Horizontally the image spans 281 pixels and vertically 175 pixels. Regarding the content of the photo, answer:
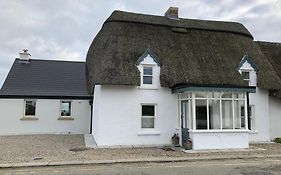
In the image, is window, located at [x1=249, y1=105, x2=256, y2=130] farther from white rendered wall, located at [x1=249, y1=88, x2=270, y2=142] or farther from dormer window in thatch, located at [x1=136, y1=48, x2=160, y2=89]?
dormer window in thatch, located at [x1=136, y1=48, x2=160, y2=89]

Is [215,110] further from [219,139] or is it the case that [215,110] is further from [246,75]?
[246,75]

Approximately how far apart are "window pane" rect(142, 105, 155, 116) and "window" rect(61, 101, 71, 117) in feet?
31.3

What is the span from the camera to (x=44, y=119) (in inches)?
940

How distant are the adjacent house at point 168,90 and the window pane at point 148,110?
0.04 metres

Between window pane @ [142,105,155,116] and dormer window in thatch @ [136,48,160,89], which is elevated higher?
dormer window in thatch @ [136,48,160,89]

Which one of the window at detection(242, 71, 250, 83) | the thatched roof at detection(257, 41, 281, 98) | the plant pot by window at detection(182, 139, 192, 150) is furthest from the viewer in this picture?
the thatched roof at detection(257, 41, 281, 98)

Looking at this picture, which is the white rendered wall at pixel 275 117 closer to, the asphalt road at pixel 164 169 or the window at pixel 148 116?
the window at pixel 148 116

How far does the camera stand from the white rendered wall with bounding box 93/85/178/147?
16781mm

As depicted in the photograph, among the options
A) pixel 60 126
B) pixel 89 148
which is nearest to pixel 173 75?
pixel 89 148

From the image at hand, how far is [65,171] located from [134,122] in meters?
7.57

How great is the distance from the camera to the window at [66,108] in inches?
966

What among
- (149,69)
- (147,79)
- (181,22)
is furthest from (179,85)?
(181,22)

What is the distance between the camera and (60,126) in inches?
950

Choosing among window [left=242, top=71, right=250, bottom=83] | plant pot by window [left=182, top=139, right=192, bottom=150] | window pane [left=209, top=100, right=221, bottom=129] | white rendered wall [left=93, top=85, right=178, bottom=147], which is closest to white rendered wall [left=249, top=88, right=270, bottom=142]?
window [left=242, top=71, right=250, bottom=83]
